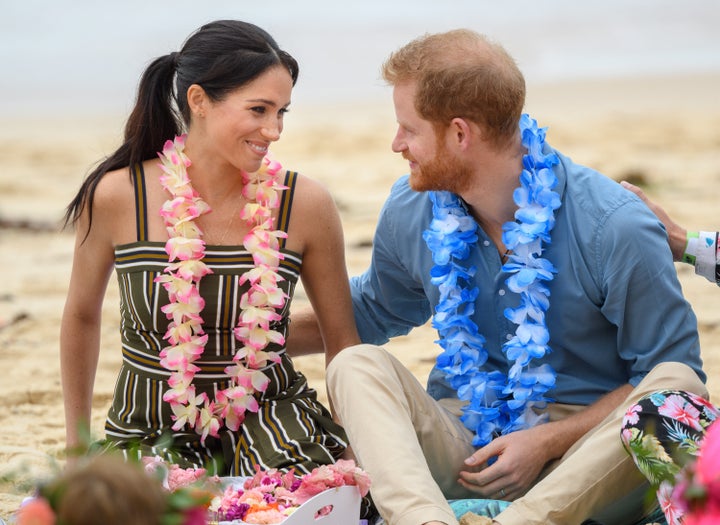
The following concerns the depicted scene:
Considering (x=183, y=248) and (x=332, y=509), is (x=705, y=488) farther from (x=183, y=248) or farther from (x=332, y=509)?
(x=183, y=248)

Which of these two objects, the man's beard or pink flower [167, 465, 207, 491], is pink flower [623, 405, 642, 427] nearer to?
the man's beard

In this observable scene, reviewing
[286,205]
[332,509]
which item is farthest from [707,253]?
[332,509]

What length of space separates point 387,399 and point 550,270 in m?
0.67

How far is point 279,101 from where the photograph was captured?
11.6 feet

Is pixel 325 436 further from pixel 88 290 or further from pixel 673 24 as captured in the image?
pixel 673 24

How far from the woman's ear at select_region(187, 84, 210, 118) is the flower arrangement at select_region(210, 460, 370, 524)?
1250mm

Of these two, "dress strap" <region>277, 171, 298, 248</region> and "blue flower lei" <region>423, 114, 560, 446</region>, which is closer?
"blue flower lei" <region>423, 114, 560, 446</region>

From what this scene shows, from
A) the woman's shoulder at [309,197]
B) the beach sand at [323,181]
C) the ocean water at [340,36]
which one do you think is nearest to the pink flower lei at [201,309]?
the woman's shoulder at [309,197]

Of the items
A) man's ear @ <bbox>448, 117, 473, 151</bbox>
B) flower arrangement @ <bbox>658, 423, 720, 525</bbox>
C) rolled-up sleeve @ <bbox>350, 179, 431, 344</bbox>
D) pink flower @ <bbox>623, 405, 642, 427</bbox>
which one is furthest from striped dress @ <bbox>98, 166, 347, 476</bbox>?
flower arrangement @ <bbox>658, 423, 720, 525</bbox>

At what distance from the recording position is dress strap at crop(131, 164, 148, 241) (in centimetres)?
356

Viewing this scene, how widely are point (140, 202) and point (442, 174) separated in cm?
100

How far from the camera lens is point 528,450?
11.0 feet

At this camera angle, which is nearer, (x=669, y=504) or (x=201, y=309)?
(x=669, y=504)

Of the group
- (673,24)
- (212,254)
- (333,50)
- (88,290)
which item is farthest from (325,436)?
(673,24)
